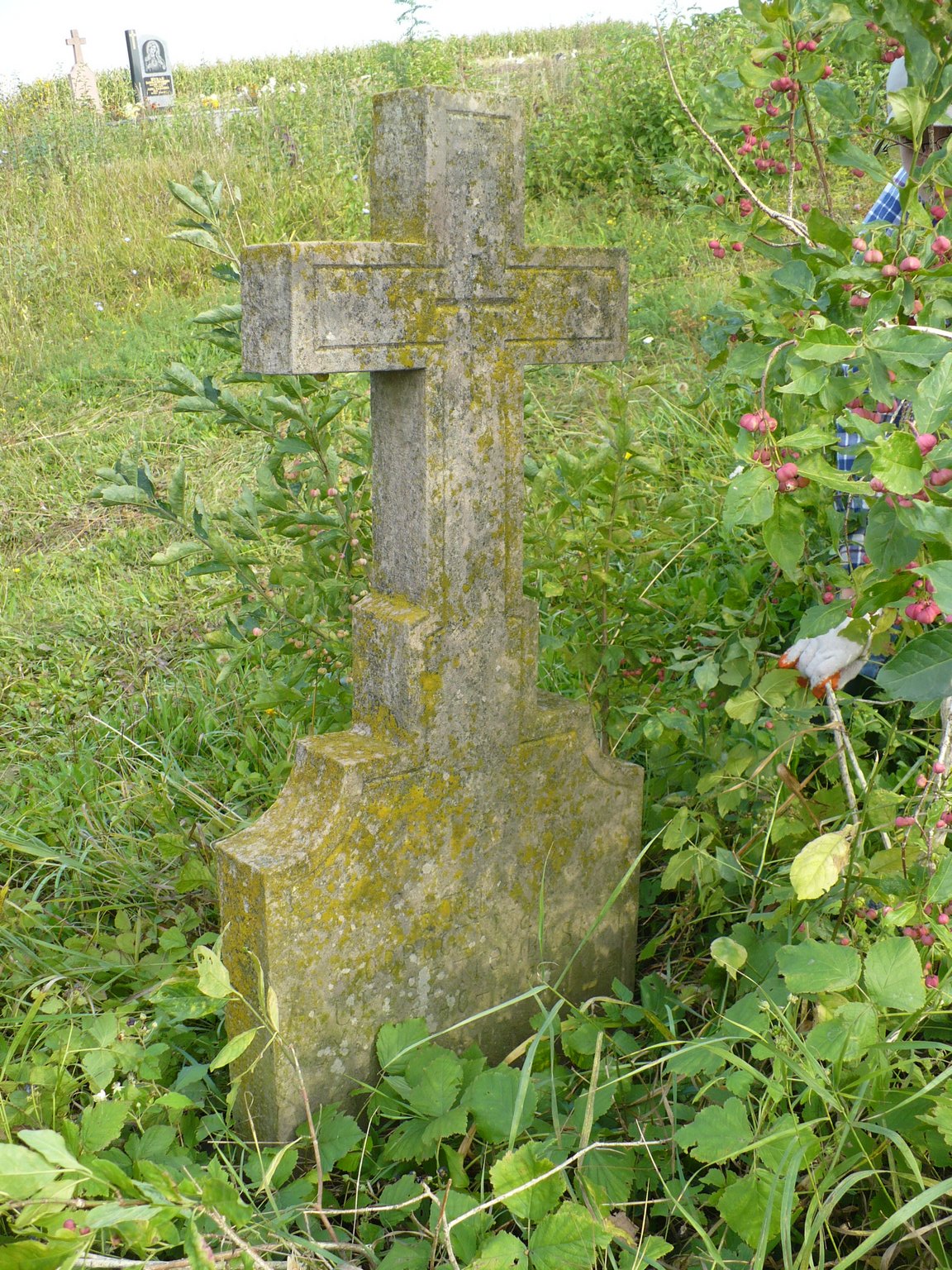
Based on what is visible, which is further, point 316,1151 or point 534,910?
point 534,910

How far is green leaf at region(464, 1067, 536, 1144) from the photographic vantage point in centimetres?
174

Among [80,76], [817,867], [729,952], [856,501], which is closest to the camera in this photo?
[817,867]

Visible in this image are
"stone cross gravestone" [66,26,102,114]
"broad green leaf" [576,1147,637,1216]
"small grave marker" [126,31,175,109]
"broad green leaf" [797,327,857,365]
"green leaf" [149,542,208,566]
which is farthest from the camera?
"small grave marker" [126,31,175,109]

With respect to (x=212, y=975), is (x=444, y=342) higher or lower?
higher

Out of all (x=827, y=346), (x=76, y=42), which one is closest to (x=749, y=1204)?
(x=827, y=346)

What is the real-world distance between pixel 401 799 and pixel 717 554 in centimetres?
161

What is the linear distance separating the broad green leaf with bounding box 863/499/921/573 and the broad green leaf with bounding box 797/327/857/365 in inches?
8.0

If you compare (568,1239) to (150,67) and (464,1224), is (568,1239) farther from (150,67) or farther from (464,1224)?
(150,67)

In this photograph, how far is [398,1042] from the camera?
196 centimetres

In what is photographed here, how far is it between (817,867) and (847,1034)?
0.23 m

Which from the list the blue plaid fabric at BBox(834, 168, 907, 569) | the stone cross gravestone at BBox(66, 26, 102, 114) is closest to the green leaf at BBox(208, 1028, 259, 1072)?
the blue plaid fabric at BBox(834, 168, 907, 569)

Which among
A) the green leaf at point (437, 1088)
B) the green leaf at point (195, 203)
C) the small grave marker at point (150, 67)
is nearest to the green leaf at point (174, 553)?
the green leaf at point (195, 203)

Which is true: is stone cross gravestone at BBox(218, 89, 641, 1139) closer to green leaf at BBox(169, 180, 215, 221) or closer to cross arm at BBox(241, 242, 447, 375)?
cross arm at BBox(241, 242, 447, 375)

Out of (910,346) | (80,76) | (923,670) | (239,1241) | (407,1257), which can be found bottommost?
(407,1257)
